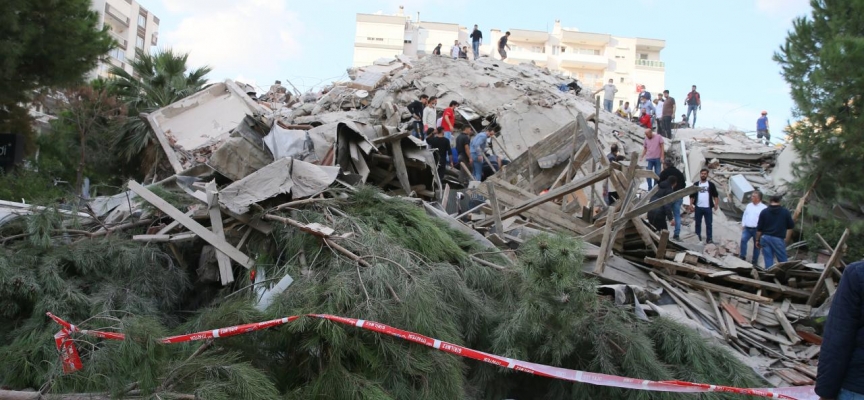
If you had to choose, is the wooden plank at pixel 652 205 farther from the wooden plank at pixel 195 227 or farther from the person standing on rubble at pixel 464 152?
the person standing on rubble at pixel 464 152

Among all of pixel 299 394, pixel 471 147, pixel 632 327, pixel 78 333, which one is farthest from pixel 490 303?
pixel 471 147

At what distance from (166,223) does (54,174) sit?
1033 centimetres

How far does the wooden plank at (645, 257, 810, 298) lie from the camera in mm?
7005

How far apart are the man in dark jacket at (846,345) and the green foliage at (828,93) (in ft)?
28.7

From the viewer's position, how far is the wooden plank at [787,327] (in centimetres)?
658

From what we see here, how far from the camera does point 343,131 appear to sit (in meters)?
6.94

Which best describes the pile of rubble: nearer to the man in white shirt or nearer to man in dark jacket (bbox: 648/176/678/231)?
the man in white shirt

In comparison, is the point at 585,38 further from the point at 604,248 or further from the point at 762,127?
the point at 604,248

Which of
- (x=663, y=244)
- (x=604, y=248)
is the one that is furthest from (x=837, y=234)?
(x=604, y=248)

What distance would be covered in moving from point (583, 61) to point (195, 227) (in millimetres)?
56056

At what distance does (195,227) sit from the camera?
520 centimetres

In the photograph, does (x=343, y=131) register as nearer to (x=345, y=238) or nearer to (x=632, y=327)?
(x=345, y=238)

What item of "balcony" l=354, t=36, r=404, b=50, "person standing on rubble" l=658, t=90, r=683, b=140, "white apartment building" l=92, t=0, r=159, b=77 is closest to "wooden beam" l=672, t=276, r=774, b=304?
"person standing on rubble" l=658, t=90, r=683, b=140

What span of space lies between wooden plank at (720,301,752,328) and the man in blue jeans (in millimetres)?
1847
